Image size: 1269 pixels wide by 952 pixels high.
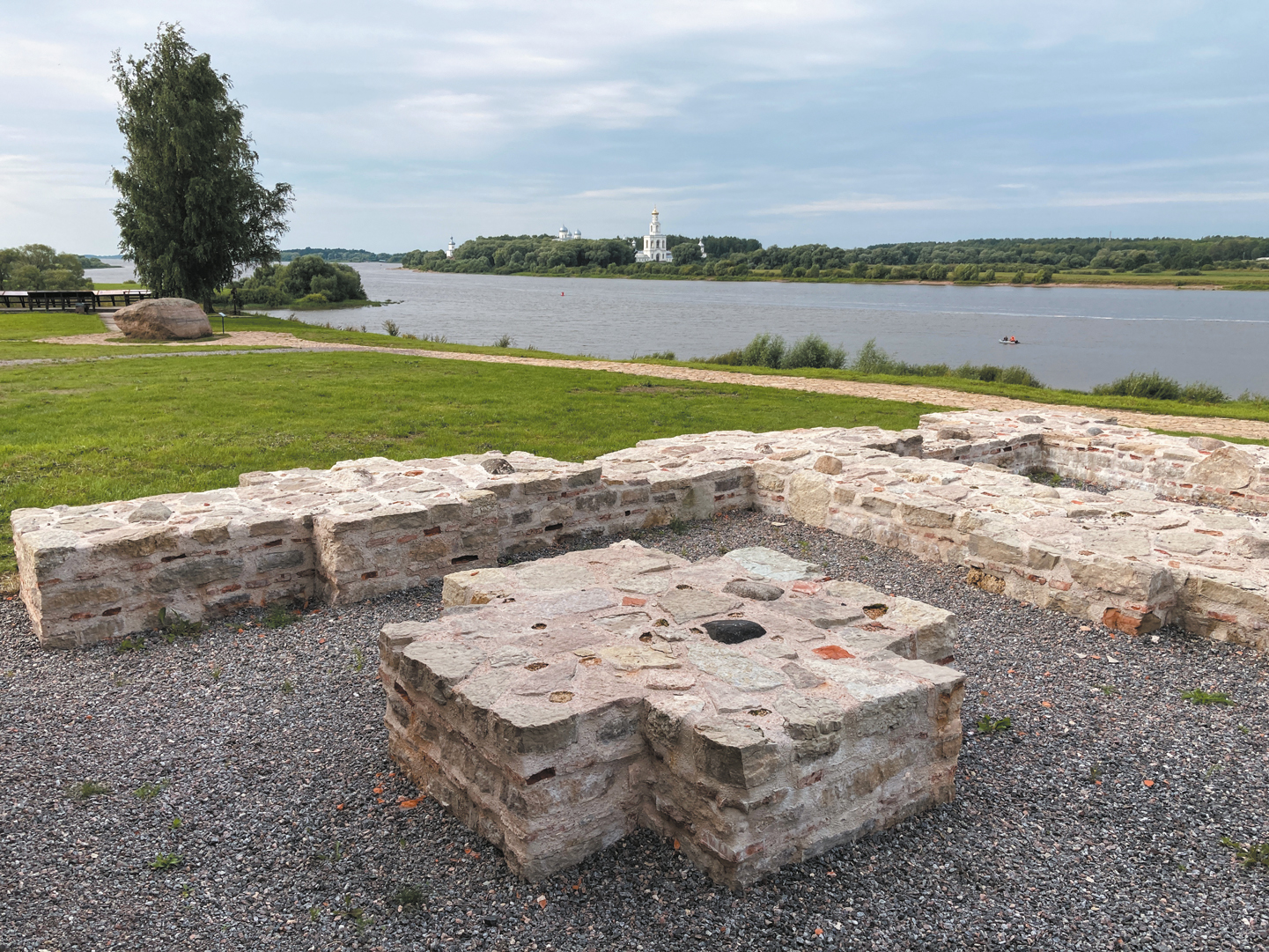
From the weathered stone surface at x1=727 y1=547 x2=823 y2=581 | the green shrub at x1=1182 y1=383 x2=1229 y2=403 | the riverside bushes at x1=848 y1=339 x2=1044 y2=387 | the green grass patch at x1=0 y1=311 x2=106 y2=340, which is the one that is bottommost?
the green shrub at x1=1182 y1=383 x2=1229 y2=403

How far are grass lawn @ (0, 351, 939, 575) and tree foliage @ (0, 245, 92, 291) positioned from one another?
41.5 meters

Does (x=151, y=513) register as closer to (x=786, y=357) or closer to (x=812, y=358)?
(x=812, y=358)

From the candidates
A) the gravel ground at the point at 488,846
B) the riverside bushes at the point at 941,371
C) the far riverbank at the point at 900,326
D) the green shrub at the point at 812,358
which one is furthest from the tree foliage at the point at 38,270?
the gravel ground at the point at 488,846

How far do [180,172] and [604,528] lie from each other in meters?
29.5

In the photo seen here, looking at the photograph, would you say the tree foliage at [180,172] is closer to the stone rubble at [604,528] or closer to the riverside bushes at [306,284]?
the riverside bushes at [306,284]

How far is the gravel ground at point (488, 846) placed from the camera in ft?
9.61

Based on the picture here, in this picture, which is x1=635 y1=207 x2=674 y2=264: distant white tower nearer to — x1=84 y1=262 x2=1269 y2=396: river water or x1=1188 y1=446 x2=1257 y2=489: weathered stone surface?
x1=84 y1=262 x2=1269 y2=396: river water

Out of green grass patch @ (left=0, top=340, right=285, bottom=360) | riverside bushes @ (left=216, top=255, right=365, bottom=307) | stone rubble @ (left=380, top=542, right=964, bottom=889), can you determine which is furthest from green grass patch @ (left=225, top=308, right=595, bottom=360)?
riverside bushes @ (left=216, top=255, right=365, bottom=307)

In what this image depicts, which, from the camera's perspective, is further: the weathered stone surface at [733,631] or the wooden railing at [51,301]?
the wooden railing at [51,301]

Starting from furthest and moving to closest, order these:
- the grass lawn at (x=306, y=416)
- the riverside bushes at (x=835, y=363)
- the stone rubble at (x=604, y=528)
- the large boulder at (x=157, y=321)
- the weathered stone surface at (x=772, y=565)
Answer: the large boulder at (x=157, y=321) → the riverside bushes at (x=835, y=363) → the grass lawn at (x=306, y=416) → the stone rubble at (x=604, y=528) → the weathered stone surface at (x=772, y=565)

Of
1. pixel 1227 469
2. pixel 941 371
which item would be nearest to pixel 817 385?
pixel 941 371

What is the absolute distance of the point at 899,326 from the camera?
4956 cm

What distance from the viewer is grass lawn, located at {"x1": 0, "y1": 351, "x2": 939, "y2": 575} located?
8648 millimetres

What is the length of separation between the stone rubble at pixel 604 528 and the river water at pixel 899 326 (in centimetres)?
2006
